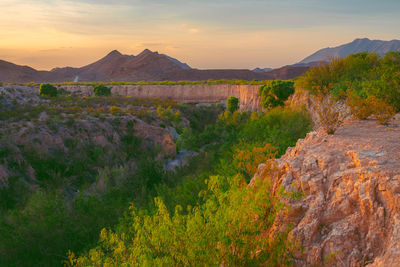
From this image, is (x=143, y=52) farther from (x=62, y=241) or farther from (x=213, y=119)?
(x=62, y=241)

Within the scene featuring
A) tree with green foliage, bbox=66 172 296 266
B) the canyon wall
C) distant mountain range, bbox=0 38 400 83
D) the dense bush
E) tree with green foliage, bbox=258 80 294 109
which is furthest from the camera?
distant mountain range, bbox=0 38 400 83

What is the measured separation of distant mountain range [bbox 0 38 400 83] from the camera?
122 m

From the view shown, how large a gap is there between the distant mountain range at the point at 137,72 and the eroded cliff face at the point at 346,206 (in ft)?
379

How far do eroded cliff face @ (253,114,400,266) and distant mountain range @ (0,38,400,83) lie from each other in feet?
379

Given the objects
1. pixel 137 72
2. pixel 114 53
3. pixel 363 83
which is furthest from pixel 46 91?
pixel 114 53

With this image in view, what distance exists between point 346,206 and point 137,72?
135977mm

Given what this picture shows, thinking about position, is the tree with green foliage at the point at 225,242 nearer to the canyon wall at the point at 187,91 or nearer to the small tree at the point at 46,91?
the canyon wall at the point at 187,91

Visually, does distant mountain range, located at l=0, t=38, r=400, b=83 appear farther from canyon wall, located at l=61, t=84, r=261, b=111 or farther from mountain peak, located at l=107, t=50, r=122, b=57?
canyon wall, located at l=61, t=84, r=261, b=111

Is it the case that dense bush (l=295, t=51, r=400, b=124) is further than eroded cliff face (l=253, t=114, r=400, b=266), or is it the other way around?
dense bush (l=295, t=51, r=400, b=124)

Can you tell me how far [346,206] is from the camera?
199 inches

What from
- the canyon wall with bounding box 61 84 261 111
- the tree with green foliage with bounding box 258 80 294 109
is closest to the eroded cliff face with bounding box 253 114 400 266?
the tree with green foliage with bounding box 258 80 294 109

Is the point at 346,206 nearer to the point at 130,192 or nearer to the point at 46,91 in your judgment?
the point at 130,192

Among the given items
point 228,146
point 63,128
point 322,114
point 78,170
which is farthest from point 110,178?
point 322,114

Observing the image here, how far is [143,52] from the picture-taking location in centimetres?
15250
